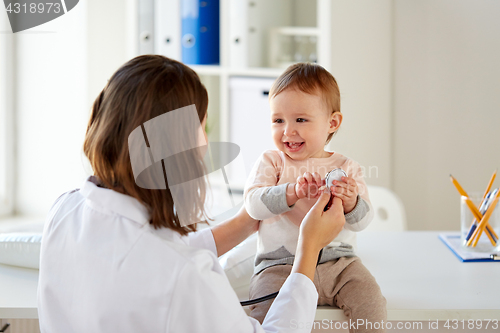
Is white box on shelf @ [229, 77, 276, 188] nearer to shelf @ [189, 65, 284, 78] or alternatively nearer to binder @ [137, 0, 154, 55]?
shelf @ [189, 65, 284, 78]

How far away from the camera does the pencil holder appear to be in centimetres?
114

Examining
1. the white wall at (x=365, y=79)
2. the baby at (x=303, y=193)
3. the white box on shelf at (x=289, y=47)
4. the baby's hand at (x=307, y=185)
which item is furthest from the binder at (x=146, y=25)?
the baby's hand at (x=307, y=185)

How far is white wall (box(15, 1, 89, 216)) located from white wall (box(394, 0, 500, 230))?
1.71 meters

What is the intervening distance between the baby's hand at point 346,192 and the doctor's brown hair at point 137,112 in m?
0.30

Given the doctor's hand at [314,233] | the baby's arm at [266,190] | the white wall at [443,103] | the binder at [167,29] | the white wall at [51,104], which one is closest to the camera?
the doctor's hand at [314,233]

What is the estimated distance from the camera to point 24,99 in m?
2.57

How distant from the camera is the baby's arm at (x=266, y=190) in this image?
938 millimetres

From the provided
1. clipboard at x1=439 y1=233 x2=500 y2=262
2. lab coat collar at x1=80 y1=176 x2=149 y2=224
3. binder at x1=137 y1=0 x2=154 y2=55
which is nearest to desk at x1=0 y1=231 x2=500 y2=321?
clipboard at x1=439 y1=233 x2=500 y2=262

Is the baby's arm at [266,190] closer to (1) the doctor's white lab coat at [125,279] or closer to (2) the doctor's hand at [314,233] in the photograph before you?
(2) the doctor's hand at [314,233]

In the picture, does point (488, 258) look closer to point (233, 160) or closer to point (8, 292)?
point (233, 160)

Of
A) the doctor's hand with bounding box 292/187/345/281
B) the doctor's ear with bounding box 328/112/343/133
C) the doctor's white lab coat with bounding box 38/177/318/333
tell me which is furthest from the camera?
the doctor's ear with bounding box 328/112/343/133

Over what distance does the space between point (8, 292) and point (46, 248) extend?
0.30 m

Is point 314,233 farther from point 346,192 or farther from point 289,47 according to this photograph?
point 289,47

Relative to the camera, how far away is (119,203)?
68 cm
